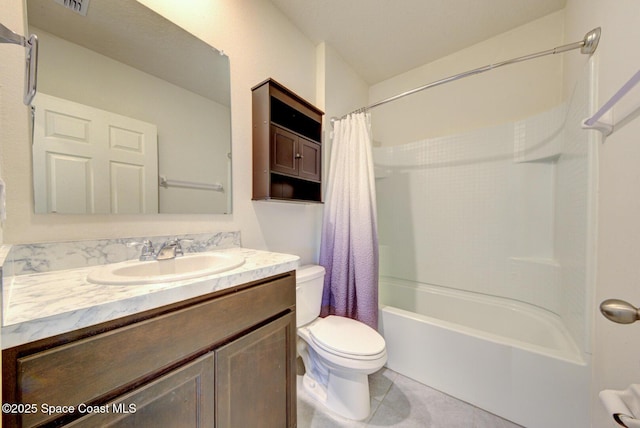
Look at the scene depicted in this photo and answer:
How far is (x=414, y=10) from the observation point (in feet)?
5.11

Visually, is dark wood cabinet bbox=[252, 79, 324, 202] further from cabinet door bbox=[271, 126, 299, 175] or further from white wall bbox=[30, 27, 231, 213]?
white wall bbox=[30, 27, 231, 213]

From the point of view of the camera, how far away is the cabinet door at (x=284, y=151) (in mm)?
1347

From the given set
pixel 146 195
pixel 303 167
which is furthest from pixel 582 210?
pixel 146 195

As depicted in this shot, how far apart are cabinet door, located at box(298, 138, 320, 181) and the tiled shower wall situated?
985 mm

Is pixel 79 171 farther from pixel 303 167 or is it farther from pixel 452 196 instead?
pixel 452 196

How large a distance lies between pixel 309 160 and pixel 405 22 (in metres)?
1.23

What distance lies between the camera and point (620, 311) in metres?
0.49

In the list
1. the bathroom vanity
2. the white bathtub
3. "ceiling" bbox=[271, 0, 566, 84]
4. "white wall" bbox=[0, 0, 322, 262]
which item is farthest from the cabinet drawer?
"ceiling" bbox=[271, 0, 566, 84]

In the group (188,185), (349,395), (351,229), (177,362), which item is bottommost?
(349,395)

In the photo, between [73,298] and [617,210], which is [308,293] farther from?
[617,210]

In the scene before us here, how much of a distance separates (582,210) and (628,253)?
21.0 inches

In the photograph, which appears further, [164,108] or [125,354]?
[164,108]

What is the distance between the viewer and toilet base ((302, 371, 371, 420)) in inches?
47.8

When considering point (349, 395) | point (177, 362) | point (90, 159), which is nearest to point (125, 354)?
point (177, 362)
